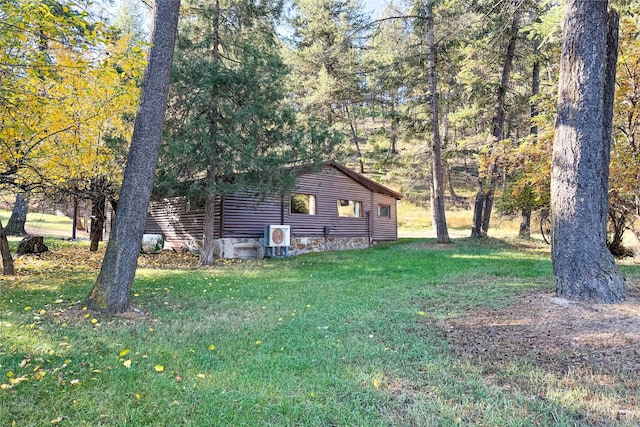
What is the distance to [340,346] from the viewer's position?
349cm

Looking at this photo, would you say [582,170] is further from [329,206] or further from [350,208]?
[350,208]

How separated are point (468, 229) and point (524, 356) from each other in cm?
2314

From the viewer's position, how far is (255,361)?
122 inches

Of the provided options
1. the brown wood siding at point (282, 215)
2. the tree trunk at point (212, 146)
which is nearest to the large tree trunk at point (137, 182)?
the tree trunk at point (212, 146)

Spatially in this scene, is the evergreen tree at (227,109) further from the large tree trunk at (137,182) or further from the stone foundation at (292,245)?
the large tree trunk at (137,182)

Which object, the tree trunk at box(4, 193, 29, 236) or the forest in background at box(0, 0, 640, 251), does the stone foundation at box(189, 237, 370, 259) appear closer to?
the forest in background at box(0, 0, 640, 251)

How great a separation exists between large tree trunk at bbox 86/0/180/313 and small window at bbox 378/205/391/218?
15543 mm

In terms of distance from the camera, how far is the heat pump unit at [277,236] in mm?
13117

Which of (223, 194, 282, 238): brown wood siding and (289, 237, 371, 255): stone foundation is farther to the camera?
(289, 237, 371, 255): stone foundation

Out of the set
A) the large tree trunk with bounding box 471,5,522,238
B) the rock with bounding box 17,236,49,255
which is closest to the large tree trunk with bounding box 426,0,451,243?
the large tree trunk with bounding box 471,5,522,238

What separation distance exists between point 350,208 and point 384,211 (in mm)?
2795

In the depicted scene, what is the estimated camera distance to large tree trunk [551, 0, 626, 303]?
4465mm

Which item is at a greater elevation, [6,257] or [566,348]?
[6,257]

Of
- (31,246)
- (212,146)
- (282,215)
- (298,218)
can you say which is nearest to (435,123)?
(298,218)
